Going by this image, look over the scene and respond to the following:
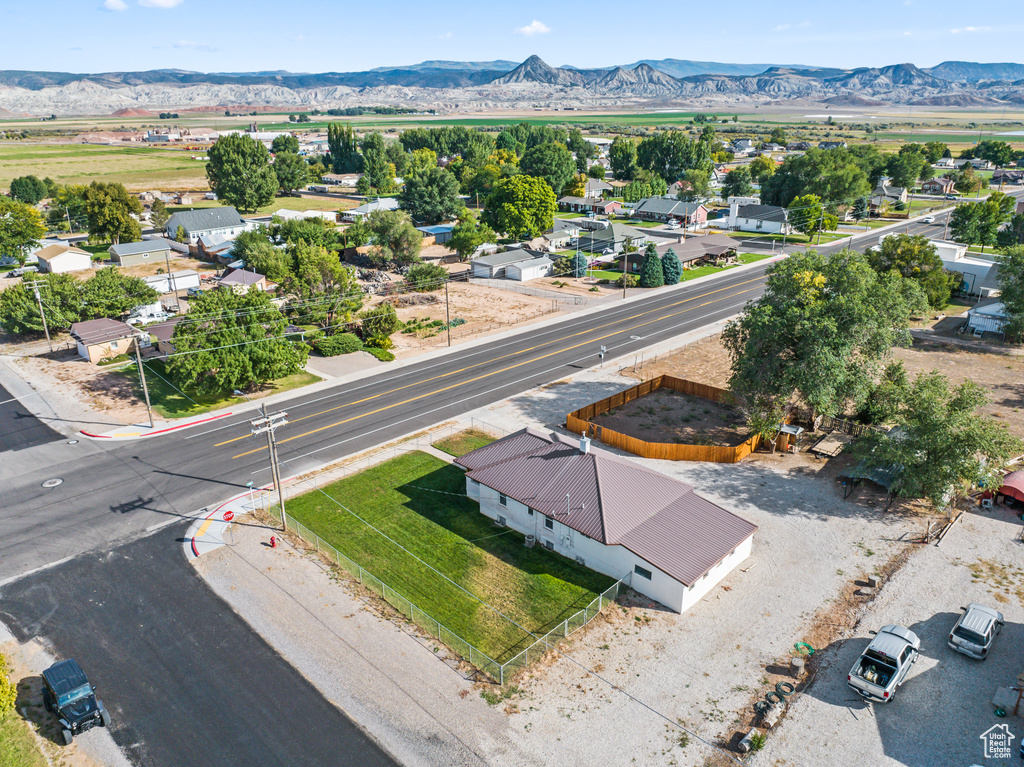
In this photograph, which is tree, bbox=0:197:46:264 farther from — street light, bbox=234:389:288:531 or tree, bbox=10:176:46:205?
street light, bbox=234:389:288:531

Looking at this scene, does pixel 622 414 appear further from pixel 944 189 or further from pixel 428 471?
pixel 944 189

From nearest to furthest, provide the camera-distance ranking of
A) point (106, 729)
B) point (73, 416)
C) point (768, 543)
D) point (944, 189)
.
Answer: point (106, 729), point (768, 543), point (73, 416), point (944, 189)

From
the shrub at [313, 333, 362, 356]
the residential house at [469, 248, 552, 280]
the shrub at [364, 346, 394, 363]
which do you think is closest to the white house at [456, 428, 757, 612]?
the shrub at [364, 346, 394, 363]

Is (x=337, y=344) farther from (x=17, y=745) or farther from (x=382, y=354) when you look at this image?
(x=17, y=745)

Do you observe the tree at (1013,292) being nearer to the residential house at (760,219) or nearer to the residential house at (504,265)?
the residential house at (504,265)

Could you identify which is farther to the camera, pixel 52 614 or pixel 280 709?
pixel 52 614

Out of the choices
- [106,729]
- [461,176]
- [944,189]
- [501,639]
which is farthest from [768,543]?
[944,189]
